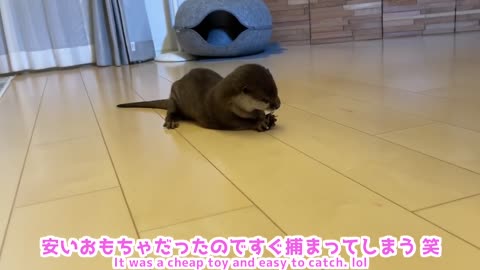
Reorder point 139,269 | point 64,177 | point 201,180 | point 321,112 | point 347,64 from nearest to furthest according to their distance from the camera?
point 139,269
point 201,180
point 64,177
point 321,112
point 347,64

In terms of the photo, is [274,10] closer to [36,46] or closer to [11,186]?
[36,46]

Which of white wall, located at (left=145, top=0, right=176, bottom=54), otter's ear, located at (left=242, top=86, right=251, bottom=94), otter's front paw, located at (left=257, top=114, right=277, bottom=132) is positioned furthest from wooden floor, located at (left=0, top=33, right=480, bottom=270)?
white wall, located at (left=145, top=0, right=176, bottom=54)

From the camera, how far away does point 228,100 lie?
1.47m

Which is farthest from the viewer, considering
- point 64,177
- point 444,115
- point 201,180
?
point 444,115

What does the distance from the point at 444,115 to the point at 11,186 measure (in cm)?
136

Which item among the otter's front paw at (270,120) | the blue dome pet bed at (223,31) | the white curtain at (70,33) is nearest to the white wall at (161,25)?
the white curtain at (70,33)

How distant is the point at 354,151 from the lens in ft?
4.11

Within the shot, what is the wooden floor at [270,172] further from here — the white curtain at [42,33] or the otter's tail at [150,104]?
the white curtain at [42,33]

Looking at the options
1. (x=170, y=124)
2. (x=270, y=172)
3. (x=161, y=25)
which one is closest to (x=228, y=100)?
(x=170, y=124)

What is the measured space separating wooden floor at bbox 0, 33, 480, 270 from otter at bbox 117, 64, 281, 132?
0.15 feet

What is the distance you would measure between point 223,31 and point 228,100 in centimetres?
234

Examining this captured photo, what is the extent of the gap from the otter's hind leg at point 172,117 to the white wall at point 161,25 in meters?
2.56

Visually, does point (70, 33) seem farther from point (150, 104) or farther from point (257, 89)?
point (257, 89)

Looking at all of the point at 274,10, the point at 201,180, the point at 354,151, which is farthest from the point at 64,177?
the point at 274,10
